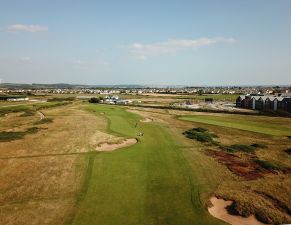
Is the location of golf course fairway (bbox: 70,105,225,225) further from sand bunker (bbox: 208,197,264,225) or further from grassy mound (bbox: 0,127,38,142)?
grassy mound (bbox: 0,127,38,142)

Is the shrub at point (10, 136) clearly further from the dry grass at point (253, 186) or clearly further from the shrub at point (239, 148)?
the shrub at point (239, 148)

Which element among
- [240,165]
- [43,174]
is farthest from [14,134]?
[240,165]

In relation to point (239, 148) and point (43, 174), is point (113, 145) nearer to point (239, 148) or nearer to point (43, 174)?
point (43, 174)

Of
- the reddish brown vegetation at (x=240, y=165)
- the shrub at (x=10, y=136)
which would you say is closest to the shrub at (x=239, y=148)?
the reddish brown vegetation at (x=240, y=165)

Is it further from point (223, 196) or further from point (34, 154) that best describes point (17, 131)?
point (223, 196)

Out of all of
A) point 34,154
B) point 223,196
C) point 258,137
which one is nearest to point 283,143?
point 258,137

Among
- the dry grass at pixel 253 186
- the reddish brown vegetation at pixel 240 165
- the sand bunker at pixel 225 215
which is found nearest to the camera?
the sand bunker at pixel 225 215

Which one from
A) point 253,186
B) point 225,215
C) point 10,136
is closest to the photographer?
point 225,215
